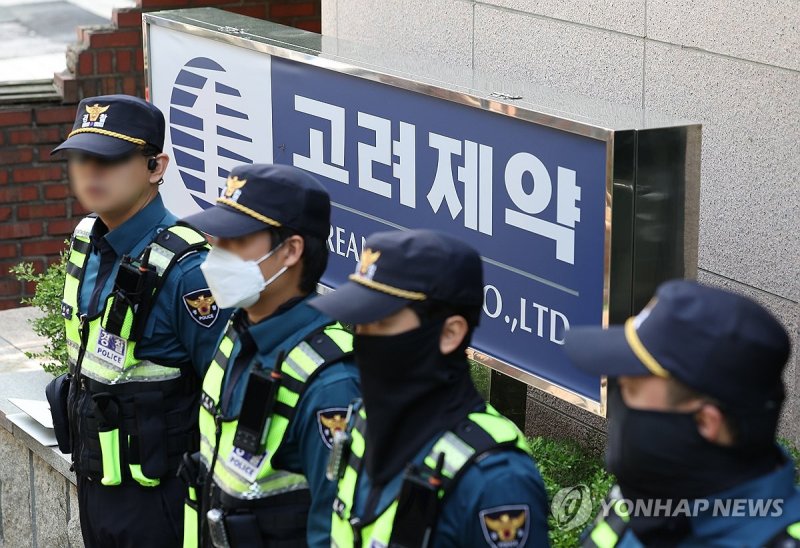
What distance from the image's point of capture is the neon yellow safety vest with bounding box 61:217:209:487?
4234 millimetres

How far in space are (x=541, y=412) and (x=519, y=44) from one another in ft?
4.91

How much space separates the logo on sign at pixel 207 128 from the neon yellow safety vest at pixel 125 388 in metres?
1.76

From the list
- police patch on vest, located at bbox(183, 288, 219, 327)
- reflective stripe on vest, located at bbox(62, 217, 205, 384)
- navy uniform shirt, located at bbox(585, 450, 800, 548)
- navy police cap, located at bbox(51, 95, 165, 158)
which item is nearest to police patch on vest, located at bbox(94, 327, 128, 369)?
reflective stripe on vest, located at bbox(62, 217, 205, 384)

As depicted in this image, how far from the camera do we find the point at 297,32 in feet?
19.9

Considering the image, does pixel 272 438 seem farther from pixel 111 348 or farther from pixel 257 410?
pixel 111 348

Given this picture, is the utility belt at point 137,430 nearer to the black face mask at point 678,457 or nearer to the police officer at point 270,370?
the police officer at point 270,370

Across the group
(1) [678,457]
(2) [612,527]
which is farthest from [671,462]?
(2) [612,527]

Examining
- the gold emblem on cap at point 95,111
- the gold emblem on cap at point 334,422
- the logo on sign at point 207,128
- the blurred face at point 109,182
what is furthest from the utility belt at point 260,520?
the logo on sign at point 207,128

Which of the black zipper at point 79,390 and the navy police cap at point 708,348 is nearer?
the navy police cap at point 708,348

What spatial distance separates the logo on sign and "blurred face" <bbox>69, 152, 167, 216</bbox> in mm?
1607

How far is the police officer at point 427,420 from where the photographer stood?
279 cm

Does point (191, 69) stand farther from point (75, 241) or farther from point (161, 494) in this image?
point (161, 494)

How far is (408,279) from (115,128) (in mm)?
1851

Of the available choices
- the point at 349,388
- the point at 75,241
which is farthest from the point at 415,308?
the point at 75,241
